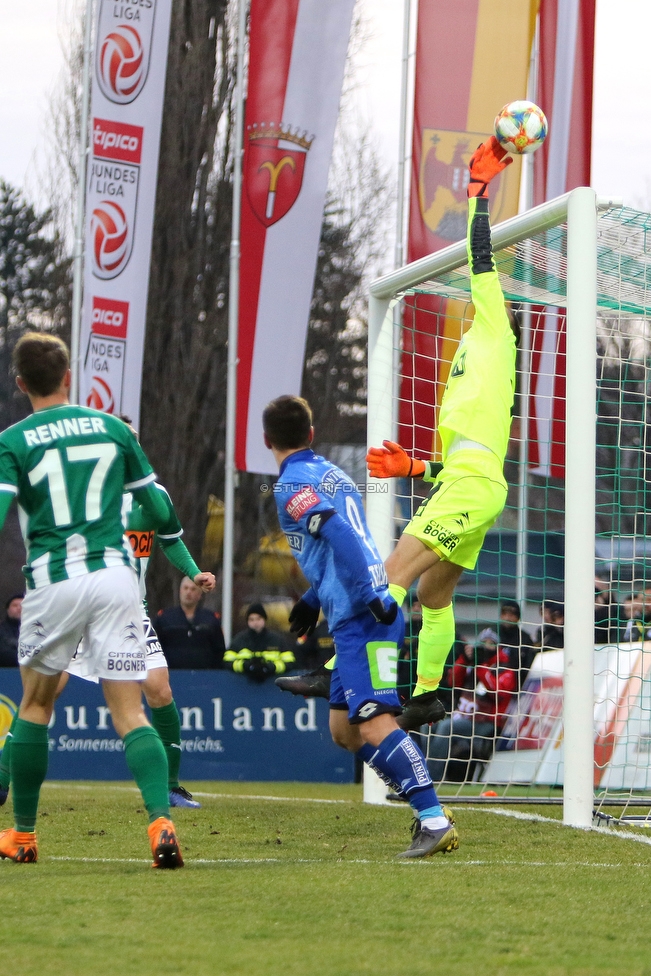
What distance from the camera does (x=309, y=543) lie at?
5.48m

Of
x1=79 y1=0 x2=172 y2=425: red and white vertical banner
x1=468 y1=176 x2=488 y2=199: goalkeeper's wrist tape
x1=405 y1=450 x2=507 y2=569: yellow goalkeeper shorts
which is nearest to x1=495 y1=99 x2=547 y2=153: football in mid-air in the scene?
x1=468 y1=176 x2=488 y2=199: goalkeeper's wrist tape

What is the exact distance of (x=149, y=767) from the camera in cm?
473

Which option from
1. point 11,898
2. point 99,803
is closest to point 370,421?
point 99,803

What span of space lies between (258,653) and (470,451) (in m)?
5.51

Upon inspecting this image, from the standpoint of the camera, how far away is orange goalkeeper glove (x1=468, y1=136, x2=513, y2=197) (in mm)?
6551

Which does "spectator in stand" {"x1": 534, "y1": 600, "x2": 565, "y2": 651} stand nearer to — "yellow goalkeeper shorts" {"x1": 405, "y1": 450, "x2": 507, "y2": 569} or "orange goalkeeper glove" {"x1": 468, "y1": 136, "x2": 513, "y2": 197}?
"yellow goalkeeper shorts" {"x1": 405, "y1": 450, "x2": 507, "y2": 569}

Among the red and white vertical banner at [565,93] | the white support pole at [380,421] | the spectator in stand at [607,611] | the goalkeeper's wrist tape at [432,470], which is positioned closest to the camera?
the goalkeeper's wrist tape at [432,470]

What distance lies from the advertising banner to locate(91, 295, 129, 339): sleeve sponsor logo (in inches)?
154

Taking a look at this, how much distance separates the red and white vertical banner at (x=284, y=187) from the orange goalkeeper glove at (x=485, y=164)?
268 inches

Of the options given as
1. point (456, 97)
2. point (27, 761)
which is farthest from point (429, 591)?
point (456, 97)

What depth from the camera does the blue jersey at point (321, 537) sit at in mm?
5141

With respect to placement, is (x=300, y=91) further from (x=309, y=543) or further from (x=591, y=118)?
(x=309, y=543)

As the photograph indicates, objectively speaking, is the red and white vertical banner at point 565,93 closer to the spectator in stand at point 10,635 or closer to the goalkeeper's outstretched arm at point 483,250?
the spectator in stand at point 10,635

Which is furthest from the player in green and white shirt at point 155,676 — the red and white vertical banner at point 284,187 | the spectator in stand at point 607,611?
the red and white vertical banner at point 284,187
